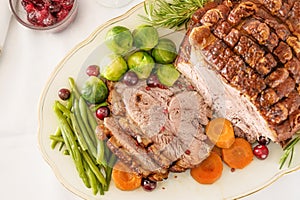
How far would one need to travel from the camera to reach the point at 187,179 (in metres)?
4.05

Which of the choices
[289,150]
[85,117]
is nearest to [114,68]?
[85,117]

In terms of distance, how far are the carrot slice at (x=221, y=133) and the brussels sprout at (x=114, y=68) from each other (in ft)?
2.66

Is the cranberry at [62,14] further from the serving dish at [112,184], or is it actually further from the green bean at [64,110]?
the green bean at [64,110]

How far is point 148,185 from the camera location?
397 centimetres

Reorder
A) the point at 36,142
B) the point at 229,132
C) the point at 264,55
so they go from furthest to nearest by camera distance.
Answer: the point at 36,142 < the point at 229,132 < the point at 264,55

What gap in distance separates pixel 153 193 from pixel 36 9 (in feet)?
5.99

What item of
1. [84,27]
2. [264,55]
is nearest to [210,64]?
[264,55]

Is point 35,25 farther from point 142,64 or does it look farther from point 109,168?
point 109,168

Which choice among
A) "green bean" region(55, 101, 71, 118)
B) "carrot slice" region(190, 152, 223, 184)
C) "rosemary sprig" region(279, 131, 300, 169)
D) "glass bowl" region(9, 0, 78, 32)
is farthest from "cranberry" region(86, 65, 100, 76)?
"rosemary sprig" region(279, 131, 300, 169)

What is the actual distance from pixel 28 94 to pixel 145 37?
1145mm

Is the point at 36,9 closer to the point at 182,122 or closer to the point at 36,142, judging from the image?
the point at 36,142

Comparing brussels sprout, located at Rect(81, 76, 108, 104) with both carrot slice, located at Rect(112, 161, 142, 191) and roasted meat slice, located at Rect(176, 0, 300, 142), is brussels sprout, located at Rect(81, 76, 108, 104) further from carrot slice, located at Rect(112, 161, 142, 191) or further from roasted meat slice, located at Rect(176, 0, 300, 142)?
roasted meat slice, located at Rect(176, 0, 300, 142)

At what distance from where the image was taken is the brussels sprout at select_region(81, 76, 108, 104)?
409 centimetres

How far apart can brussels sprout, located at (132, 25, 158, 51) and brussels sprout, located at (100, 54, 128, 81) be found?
189 millimetres
